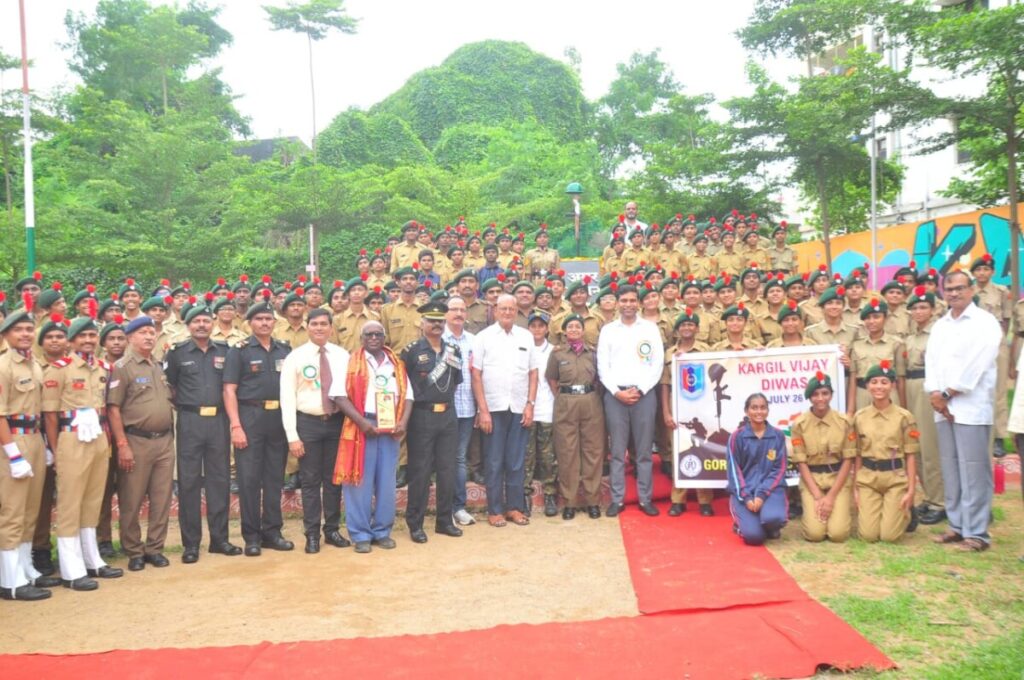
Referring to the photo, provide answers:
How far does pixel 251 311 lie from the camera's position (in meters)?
6.21

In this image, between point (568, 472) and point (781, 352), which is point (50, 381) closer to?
point (568, 472)

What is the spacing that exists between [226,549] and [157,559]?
49cm

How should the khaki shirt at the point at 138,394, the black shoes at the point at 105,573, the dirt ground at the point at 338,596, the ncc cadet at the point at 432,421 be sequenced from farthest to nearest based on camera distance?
the ncc cadet at the point at 432,421
the khaki shirt at the point at 138,394
the black shoes at the point at 105,573
the dirt ground at the point at 338,596

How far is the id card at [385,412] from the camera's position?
6164 mm

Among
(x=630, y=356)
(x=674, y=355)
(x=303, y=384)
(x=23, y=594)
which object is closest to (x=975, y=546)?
(x=674, y=355)

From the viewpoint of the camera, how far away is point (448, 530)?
654cm

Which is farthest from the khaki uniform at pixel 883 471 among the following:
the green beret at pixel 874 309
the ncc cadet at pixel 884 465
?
the green beret at pixel 874 309

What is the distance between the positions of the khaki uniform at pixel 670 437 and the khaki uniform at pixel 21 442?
4.93 metres

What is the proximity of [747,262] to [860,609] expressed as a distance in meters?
8.37

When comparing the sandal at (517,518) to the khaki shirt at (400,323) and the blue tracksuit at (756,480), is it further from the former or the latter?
the khaki shirt at (400,323)

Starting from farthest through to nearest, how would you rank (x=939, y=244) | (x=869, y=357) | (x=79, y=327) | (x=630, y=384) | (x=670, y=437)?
(x=939, y=244)
(x=670, y=437)
(x=630, y=384)
(x=869, y=357)
(x=79, y=327)

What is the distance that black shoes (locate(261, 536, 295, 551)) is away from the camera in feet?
20.4

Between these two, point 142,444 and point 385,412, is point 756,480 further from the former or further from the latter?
point 142,444

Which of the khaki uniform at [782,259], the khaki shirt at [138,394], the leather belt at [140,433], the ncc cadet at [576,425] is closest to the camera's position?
the khaki shirt at [138,394]
